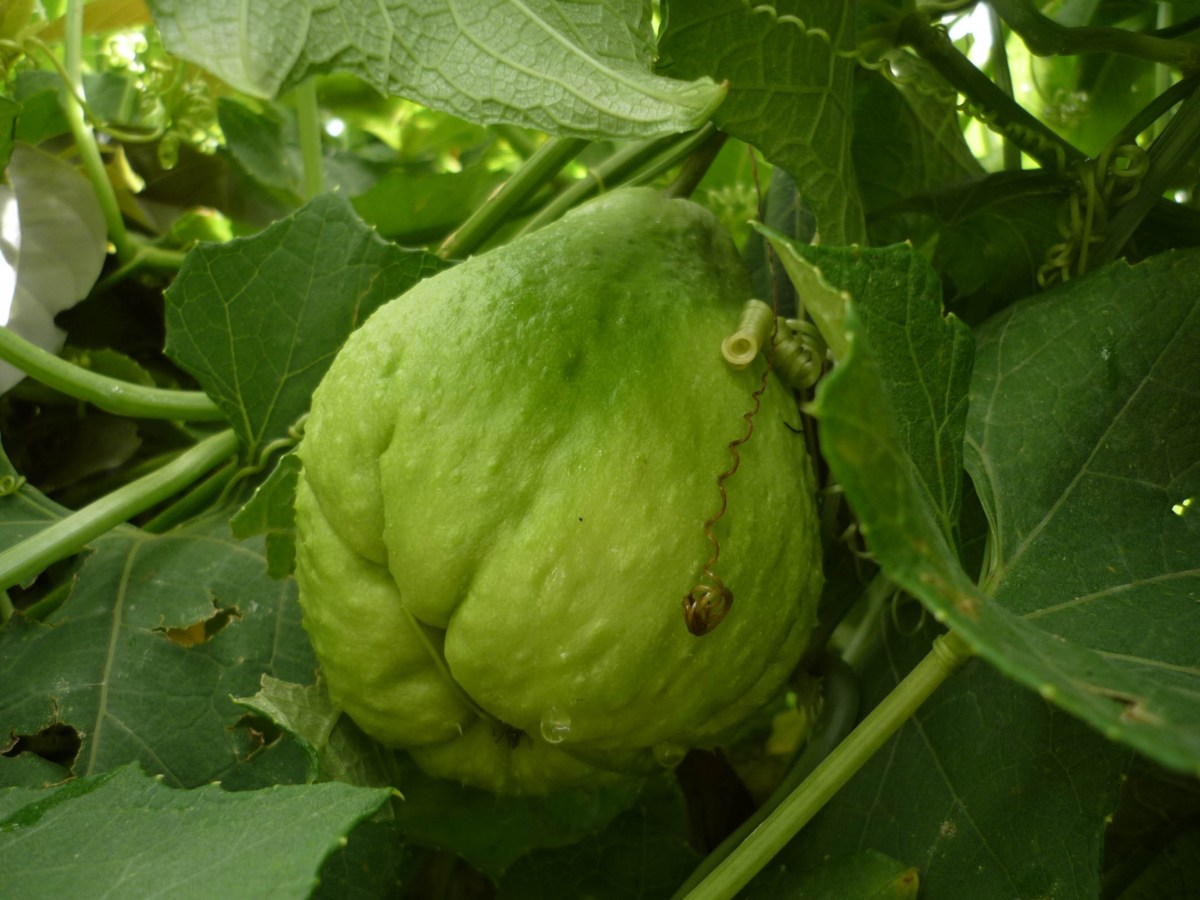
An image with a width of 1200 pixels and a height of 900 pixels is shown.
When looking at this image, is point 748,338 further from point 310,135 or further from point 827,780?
point 310,135

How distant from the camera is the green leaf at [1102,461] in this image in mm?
567

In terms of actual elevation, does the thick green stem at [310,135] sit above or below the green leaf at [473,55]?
below

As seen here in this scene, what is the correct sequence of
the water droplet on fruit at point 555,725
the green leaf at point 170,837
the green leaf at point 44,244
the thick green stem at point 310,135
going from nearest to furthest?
the green leaf at point 170,837, the water droplet on fruit at point 555,725, the green leaf at point 44,244, the thick green stem at point 310,135

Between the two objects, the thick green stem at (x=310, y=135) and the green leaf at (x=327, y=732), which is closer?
the green leaf at (x=327, y=732)

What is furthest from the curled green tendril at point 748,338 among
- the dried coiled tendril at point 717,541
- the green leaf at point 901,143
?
the green leaf at point 901,143

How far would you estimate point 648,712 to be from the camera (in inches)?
22.1

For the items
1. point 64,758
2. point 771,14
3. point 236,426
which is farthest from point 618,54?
point 64,758

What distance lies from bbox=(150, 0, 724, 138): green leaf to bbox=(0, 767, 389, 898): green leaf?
0.33m

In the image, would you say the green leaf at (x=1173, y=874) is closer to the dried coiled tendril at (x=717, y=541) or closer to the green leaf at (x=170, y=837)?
the dried coiled tendril at (x=717, y=541)

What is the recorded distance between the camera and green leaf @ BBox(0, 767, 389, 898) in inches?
17.4

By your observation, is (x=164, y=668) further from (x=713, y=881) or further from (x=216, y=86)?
(x=216, y=86)

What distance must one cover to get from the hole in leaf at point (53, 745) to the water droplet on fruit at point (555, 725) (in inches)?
14.5

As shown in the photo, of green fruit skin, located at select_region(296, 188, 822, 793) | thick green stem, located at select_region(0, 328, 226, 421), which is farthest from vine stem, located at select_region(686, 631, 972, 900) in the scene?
thick green stem, located at select_region(0, 328, 226, 421)

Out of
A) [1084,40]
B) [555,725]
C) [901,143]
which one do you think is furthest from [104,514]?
[1084,40]
